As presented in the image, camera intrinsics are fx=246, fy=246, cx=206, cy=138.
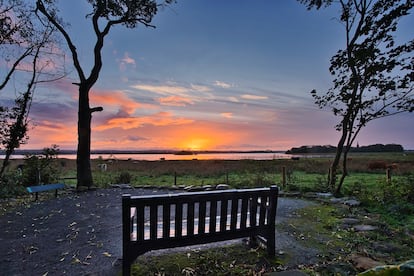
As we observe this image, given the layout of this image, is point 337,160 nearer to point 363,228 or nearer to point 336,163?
point 336,163

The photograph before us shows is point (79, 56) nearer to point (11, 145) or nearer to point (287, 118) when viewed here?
point (11, 145)

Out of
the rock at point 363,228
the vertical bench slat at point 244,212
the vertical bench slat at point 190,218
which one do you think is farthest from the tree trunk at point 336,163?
the vertical bench slat at point 190,218

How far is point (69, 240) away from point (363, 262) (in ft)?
15.4

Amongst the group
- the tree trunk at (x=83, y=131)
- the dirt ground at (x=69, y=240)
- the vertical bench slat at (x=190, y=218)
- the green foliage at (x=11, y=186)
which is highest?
the tree trunk at (x=83, y=131)

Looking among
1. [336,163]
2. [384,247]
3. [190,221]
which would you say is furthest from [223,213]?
[336,163]

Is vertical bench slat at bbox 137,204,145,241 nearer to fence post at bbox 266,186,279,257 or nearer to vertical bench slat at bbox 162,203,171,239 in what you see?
vertical bench slat at bbox 162,203,171,239

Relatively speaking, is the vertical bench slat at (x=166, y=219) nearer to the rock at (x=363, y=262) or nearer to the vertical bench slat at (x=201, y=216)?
the vertical bench slat at (x=201, y=216)

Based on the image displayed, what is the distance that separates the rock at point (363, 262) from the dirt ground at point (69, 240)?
1.77 ft

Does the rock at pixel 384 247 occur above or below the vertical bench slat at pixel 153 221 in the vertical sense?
below

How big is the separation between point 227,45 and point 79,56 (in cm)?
646

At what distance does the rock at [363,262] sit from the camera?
313 cm

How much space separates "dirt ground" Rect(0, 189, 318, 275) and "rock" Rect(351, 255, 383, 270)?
540 millimetres

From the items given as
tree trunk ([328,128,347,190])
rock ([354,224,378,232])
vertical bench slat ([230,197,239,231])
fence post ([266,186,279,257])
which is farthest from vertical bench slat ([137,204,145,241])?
tree trunk ([328,128,347,190])

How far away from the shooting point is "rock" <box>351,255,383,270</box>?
3.13 metres
